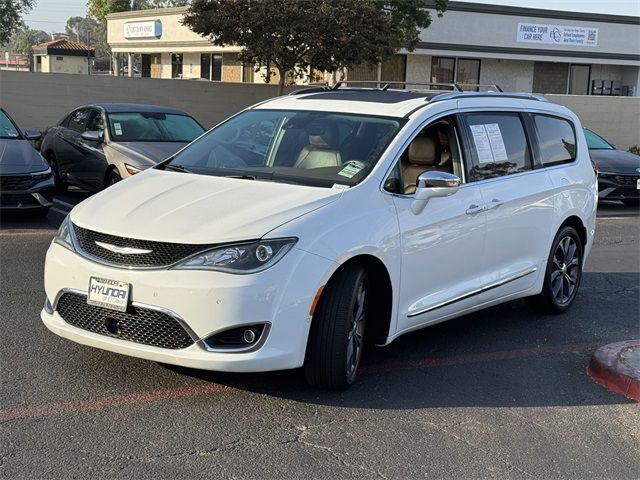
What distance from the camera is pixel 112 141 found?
423 inches

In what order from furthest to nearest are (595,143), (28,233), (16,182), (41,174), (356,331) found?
1. (595,143)
2. (41,174)
3. (16,182)
4. (28,233)
5. (356,331)

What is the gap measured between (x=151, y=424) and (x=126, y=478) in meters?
0.55

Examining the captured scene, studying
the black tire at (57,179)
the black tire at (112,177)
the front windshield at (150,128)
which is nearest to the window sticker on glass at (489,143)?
the black tire at (112,177)

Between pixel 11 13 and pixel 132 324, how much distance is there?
107ft

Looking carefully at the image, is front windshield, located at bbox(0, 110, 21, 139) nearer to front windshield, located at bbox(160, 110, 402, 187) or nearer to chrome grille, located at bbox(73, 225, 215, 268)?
front windshield, located at bbox(160, 110, 402, 187)

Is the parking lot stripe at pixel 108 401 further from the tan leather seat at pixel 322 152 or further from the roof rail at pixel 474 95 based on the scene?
the roof rail at pixel 474 95

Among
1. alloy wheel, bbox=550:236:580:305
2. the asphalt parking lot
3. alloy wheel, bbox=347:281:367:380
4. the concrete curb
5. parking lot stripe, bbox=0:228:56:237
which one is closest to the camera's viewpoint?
the asphalt parking lot

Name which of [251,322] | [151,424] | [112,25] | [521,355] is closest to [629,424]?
[521,355]

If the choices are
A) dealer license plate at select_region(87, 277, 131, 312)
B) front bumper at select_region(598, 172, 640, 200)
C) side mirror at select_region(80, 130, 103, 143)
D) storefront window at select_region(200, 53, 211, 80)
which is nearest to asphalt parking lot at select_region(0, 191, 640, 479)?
dealer license plate at select_region(87, 277, 131, 312)

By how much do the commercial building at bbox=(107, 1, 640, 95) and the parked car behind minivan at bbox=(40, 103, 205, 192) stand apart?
15.6 meters

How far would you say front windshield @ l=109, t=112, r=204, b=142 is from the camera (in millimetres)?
10977

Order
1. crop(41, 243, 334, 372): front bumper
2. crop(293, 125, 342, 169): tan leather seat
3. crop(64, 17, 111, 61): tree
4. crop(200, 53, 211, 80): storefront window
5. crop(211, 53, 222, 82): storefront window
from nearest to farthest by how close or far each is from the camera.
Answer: crop(41, 243, 334, 372): front bumper → crop(293, 125, 342, 169): tan leather seat → crop(211, 53, 222, 82): storefront window → crop(200, 53, 211, 80): storefront window → crop(64, 17, 111, 61): tree

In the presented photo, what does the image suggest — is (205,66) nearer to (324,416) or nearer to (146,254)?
(146,254)

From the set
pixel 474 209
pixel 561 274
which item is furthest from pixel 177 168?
pixel 561 274
